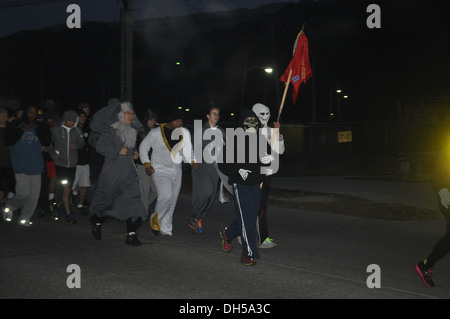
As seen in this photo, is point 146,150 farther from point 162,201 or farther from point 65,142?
point 65,142

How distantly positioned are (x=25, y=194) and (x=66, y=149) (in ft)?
3.73

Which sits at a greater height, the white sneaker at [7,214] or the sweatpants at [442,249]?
the sweatpants at [442,249]

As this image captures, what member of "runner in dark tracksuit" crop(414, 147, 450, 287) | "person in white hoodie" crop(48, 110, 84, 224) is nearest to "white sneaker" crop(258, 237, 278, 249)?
"runner in dark tracksuit" crop(414, 147, 450, 287)

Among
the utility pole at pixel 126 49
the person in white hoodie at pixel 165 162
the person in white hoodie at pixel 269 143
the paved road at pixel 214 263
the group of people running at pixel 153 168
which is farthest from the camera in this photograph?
the utility pole at pixel 126 49

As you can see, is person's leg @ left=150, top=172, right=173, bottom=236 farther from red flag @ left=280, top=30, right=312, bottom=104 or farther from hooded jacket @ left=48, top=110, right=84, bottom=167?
red flag @ left=280, top=30, right=312, bottom=104

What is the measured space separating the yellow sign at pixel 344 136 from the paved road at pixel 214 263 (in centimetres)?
2117

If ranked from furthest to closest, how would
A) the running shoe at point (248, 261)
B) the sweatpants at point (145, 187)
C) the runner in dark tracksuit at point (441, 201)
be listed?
the sweatpants at point (145, 187)
the running shoe at point (248, 261)
the runner in dark tracksuit at point (441, 201)

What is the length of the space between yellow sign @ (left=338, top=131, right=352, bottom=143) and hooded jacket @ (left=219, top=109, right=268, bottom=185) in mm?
24973

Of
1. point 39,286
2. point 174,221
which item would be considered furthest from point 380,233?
point 39,286

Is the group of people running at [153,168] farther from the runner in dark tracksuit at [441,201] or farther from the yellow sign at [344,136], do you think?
the yellow sign at [344,136]

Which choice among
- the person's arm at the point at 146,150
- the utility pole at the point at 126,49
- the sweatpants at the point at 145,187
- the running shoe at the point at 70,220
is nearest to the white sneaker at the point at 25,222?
the running shoe at the point at 70,220

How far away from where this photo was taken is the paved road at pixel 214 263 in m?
6.05

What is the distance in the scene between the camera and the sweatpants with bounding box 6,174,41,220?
393 inches
